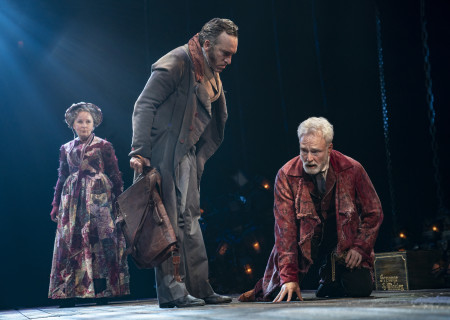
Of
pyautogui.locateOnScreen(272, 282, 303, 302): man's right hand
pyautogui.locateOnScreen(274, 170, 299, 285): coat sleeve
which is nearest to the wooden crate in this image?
pyautogui.locateOnScreen(274, 170, 299, 285): coat sleeve

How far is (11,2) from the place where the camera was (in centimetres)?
609

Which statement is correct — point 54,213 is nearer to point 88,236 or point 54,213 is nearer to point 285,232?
point 88,236

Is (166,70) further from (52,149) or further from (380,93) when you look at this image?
(52,149)

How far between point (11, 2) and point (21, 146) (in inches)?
59.2

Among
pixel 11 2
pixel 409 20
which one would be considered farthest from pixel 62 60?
pixel 409 20

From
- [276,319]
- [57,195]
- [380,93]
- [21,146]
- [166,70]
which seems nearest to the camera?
[276,319]

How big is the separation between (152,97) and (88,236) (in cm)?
195

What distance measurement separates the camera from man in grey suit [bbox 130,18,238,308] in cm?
300

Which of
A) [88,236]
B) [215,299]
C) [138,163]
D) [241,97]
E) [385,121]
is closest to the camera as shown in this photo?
[138,163]

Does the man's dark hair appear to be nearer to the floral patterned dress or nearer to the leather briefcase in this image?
the leather briefcase

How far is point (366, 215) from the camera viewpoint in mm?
3074

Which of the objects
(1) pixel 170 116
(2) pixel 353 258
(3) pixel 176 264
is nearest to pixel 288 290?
(2) pixel 353 258

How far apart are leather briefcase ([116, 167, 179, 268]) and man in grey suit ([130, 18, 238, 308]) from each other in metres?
0.08

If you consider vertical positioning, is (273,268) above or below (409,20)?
below
